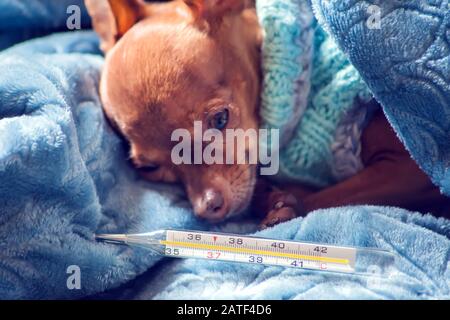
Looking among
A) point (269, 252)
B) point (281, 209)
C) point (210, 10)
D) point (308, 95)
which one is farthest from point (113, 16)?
point (269, 252)

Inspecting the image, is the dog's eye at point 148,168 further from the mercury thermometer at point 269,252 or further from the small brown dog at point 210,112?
the mercury thermometer at point 269,252

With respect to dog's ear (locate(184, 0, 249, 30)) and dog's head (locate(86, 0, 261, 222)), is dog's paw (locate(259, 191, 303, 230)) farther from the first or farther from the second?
dog's ear (locate(184, 0, 249, 30))

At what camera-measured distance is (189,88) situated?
127 centimetres

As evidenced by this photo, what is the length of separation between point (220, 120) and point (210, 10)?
271 mm

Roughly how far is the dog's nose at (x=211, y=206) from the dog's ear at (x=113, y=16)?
0.47m

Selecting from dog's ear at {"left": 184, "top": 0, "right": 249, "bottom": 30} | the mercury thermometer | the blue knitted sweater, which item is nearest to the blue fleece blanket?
the mercury thermometer

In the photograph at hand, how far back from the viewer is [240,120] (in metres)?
1.31

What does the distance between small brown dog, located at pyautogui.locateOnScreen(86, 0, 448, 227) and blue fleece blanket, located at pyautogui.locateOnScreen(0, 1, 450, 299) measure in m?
0.13

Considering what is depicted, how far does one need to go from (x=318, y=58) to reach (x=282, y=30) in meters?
0.11

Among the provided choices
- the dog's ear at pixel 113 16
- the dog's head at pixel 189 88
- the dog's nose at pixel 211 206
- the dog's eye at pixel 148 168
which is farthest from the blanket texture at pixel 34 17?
the dog's nose at pixel 211 206

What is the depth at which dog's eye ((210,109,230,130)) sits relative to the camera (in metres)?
1.29

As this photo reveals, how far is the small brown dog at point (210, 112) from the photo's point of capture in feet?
4.14

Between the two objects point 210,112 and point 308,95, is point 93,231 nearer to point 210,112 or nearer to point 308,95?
point 210,112
